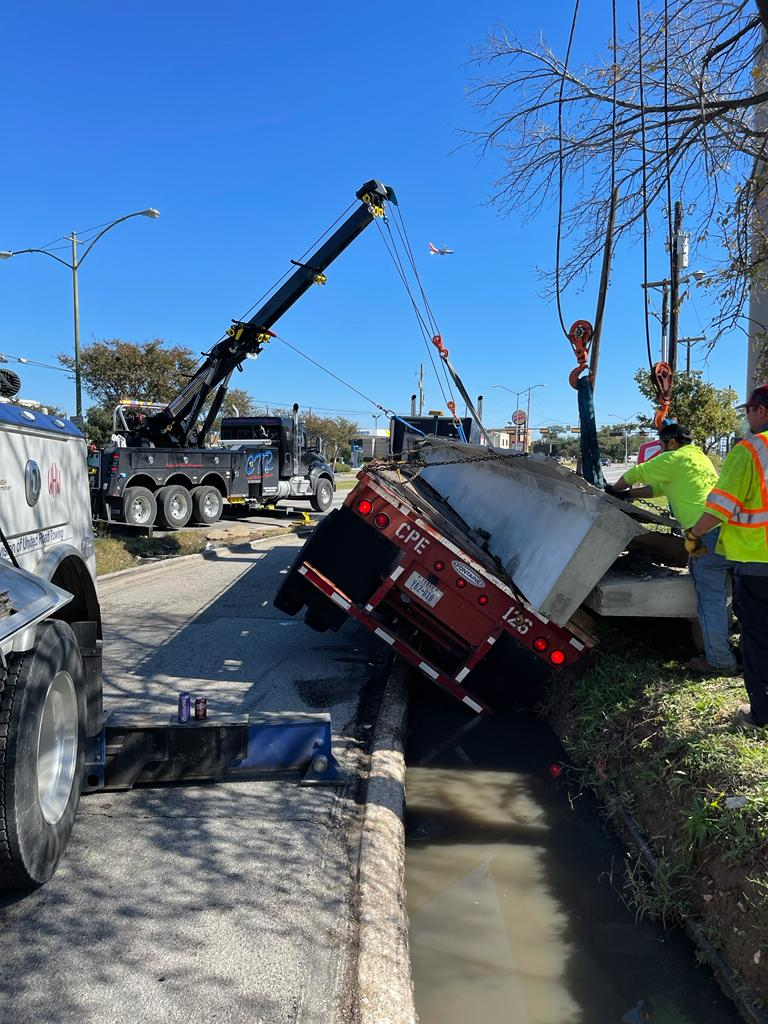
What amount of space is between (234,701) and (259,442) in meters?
14.2

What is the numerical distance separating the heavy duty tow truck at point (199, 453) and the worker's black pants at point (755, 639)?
12290mm

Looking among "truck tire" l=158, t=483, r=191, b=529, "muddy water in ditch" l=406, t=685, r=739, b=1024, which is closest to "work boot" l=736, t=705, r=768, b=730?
"muddy water in ditch" l=406, t=685, r=739, b=1024

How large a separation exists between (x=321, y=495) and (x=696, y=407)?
1258cm

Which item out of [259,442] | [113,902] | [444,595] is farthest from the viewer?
[259,442]

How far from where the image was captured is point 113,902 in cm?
296

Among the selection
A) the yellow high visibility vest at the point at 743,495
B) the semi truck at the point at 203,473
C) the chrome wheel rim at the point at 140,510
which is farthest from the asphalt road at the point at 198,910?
the semi truck at the point at 203,473

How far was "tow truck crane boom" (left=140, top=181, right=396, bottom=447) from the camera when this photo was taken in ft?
46.2

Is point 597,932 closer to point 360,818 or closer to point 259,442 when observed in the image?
point 360,818

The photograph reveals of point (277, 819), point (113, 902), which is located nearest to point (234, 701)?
point (277, 819)

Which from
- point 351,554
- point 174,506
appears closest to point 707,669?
point 351,554

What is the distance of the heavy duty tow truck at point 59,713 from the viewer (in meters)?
2.60

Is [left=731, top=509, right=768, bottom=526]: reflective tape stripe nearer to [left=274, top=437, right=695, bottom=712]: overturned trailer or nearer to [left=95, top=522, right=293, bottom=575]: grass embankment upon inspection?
[left=274, top=437, right=695, bottom=712]: overturned trailer

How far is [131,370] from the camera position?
33.1 m

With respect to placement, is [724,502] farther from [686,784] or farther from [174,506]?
[174,506]
